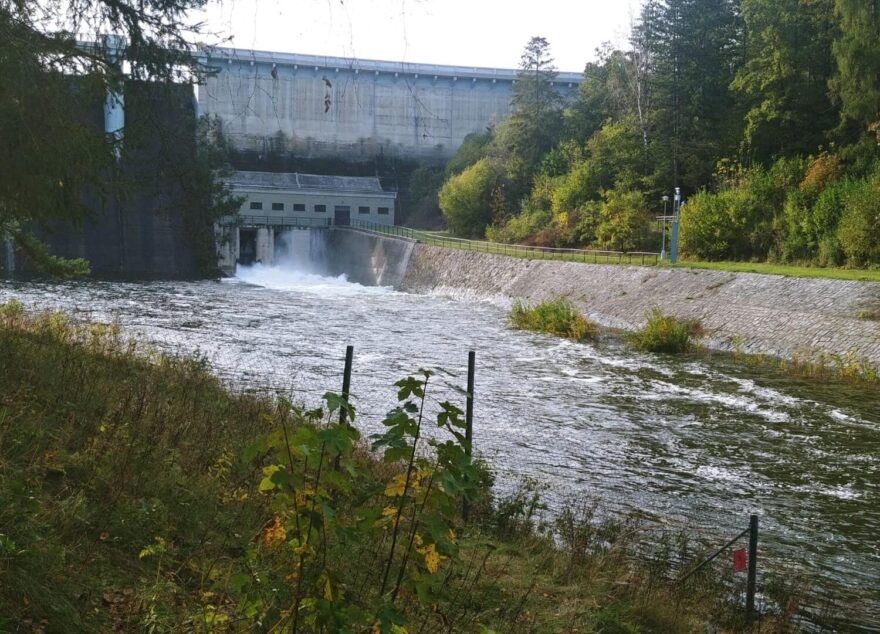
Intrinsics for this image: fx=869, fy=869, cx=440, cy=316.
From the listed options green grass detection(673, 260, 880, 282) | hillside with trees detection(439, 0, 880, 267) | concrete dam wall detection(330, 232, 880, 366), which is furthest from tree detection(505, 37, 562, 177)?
green grass detection(673, 260, 880, 282)

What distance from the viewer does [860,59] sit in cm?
3531

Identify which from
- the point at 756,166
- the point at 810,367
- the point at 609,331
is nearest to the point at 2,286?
the point at 609,331

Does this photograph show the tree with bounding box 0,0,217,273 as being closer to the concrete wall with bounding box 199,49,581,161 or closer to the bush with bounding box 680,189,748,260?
the bush with bounding box 680,189,748,260

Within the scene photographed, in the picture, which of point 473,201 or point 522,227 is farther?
point 473,201

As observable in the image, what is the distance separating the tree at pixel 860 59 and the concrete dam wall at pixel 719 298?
12273mm

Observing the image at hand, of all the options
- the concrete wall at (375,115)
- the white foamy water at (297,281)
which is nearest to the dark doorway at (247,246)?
the white foamy water at (297,281)

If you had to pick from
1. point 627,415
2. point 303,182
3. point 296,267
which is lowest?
point 296,267

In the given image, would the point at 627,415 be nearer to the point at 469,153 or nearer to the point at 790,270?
the point at 790,270

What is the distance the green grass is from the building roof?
3987 centimetres

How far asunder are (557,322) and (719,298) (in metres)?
4.96

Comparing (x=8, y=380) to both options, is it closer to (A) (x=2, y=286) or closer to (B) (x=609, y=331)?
(B) (x=609, y=331)

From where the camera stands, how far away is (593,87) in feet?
180

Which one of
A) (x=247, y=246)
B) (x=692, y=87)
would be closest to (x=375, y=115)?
(x=247, y=246)

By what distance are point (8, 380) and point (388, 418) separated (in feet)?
17.4
